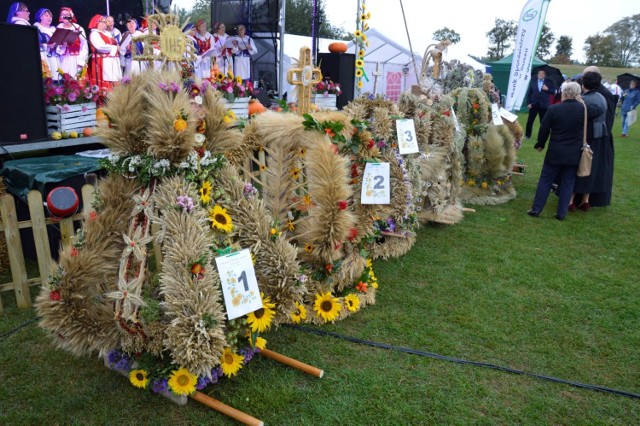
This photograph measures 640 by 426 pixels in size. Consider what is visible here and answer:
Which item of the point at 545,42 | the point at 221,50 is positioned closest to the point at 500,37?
the point at 545,42

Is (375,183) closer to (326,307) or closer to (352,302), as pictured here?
(352,302)

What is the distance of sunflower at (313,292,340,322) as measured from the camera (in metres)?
3.52

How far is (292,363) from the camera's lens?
9.67 ft

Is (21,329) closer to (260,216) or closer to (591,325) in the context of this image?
(260,216)

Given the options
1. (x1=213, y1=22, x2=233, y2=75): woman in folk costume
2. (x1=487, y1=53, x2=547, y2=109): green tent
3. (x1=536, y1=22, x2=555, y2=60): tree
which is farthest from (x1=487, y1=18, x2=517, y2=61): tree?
(x1=213, y1=22, x2=233, y2=75): woman in folk costume

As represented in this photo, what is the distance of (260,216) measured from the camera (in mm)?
2881

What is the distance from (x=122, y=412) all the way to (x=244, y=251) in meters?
1.07

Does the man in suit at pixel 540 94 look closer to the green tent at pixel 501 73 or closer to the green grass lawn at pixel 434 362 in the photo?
the green grass lawn at pixel 434 362

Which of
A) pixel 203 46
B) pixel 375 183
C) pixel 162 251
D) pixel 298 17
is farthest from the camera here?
pixel 298 17

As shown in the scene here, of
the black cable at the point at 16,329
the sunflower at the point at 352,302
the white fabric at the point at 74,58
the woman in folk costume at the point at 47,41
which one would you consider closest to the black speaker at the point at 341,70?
the white fabric at the point at 74,58

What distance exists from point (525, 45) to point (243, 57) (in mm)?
7288

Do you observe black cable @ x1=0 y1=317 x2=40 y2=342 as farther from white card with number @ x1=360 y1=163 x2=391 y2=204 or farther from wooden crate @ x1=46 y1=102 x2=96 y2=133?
wooden crate @ x1=46 y1=102 x2=96 y2=133

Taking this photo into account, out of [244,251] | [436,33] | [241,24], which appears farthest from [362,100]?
[436,33]

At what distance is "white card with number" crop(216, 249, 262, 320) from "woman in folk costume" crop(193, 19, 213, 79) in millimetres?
8050
